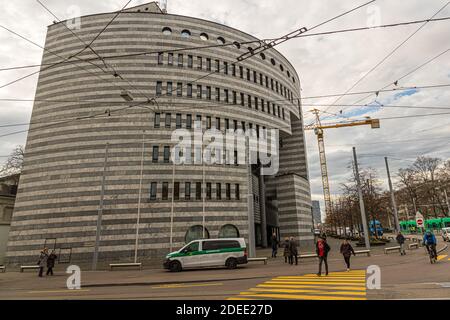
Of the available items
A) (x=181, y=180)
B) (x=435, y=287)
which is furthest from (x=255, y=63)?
(x=435, y=287)

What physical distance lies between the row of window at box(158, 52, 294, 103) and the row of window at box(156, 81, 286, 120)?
2.32m

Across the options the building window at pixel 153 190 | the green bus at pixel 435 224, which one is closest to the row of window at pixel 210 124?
the building window at pixel 153 190

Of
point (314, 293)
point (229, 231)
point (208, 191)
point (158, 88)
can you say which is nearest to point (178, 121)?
point (158, 88)

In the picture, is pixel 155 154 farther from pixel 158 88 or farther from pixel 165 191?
pixel 158 88

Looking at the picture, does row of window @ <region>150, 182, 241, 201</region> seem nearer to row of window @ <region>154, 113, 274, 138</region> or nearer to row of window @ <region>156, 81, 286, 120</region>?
row of window @ <region>154, 113, 274, 138</region>

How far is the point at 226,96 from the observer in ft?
96.7

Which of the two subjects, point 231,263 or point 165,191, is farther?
point 165,191

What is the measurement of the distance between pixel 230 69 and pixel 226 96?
382 centimetres

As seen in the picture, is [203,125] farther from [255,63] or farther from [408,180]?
[408,180]

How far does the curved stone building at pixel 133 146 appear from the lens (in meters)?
22.4

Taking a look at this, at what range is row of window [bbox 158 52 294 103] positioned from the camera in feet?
91.8

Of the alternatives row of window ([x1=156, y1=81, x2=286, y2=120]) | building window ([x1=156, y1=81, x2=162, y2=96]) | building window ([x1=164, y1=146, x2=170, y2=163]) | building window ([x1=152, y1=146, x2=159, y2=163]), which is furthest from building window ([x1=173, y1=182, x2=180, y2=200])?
building window ([x1=156, y1=81, x2=162, y2=96])

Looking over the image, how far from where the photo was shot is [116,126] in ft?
81.8

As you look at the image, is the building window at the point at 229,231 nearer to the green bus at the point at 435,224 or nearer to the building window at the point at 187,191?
the building window at the point at 187,191
